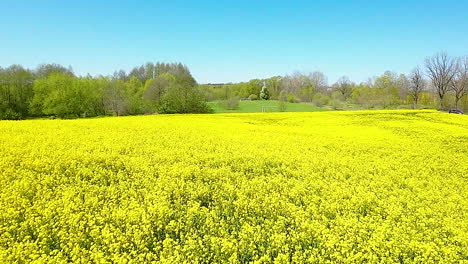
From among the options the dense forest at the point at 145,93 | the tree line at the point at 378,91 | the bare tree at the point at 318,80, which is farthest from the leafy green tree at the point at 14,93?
the bare tree at the point at 318,80

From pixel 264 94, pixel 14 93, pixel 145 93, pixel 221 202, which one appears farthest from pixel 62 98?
pixel 264 94

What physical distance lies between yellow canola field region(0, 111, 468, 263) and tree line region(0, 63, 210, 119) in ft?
115

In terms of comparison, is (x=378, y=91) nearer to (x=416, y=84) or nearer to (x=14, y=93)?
(x=416, y=84)

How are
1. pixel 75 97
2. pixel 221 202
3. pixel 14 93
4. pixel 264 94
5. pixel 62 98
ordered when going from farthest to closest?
pixel 264 94 < pixel 75 97 < pixel 62 98 < pixel 14 93 < pixel 221 202

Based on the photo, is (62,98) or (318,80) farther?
(318,80)

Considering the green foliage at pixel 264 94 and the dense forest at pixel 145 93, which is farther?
the green foliage at pixel 264 94

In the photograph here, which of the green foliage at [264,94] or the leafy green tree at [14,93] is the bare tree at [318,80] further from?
the leafy green tree at [14,93]

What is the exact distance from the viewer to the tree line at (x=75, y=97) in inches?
1720

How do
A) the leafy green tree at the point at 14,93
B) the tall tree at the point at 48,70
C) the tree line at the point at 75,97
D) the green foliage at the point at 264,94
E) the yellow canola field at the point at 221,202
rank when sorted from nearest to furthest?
1. the yellow canola field at the point at 221,202
2. the leafy green tree at the point at 14,93
3. the tree line at the point at 75,97
4. the tall tree at the point at 48,70
5. the green foliage at the point at 264,94

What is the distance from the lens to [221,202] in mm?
7414

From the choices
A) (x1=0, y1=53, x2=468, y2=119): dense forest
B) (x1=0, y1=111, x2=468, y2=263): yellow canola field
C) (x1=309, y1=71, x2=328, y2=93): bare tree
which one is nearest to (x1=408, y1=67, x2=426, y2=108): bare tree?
(x1=0, y1=53, x2=468, y2=119): dense forest

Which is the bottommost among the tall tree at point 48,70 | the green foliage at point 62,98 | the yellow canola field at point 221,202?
the yellow canola field at point 221,202

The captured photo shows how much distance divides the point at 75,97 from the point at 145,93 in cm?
1512

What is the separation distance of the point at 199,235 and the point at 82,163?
544cm
